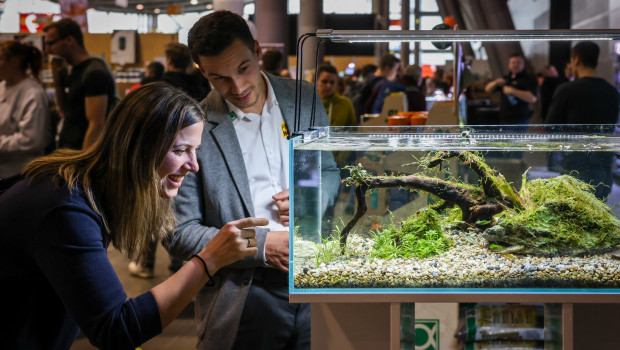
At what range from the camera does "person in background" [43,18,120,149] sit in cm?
404

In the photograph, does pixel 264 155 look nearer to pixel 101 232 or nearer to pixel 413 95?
pixel 101 232

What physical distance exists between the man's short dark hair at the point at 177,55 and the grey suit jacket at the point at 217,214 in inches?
115

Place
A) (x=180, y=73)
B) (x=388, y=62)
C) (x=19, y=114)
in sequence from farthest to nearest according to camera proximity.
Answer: (x=388, y=62) → (x=180, y=73) → (x=19, y=114)

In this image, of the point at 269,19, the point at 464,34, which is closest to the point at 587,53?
the point at 464,34

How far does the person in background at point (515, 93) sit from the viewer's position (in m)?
6.09

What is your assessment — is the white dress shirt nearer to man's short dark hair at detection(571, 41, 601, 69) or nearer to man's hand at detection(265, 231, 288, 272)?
man's hand at detection(265, 231, 288, 272)

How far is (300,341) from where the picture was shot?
2.00 m

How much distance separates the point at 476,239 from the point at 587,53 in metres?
3.10

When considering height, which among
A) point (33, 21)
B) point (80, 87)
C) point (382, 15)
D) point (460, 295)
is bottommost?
point (460, 295)

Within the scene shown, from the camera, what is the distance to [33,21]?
6867mm

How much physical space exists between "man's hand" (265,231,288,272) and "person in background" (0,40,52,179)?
2.89 m

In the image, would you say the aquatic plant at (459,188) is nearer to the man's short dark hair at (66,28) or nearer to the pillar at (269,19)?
the man's short dark hair at (66,28)

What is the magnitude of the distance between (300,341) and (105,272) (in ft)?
2.64

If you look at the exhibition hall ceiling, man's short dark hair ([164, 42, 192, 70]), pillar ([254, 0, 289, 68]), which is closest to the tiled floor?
man's short dark hair ([164, 42, 192, 70])
